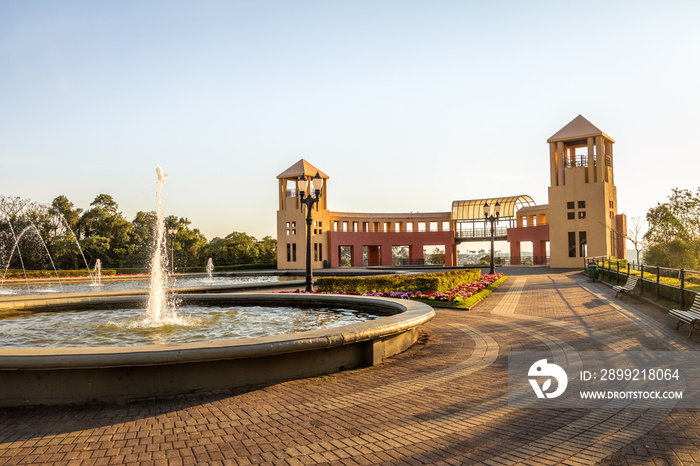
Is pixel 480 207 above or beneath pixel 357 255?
above

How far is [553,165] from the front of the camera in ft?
120

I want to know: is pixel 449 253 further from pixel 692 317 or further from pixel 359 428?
pixel 359 428

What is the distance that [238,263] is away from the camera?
52.8 meters

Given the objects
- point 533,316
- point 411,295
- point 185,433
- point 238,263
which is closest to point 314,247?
point 238,263

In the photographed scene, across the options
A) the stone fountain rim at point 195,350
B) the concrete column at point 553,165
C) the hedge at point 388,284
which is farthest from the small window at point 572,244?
the stone fountain rim at point 195,350

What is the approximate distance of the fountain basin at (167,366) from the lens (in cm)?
464

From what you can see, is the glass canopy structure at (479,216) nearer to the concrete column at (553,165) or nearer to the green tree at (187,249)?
the concrete column at (553,165)

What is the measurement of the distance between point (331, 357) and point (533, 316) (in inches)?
297

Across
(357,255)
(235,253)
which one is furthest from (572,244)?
(235,253)

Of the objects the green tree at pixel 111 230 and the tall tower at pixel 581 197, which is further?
the green tree at pixel 111 230

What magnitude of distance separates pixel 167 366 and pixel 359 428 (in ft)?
7.25

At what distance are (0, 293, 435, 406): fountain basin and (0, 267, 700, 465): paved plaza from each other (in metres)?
0.14

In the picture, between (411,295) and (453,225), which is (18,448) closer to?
(411,295)

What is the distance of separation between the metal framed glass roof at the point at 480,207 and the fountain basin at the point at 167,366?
1732 inches
